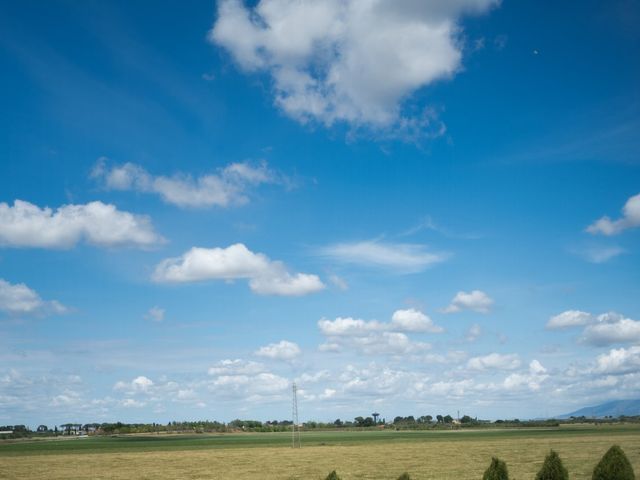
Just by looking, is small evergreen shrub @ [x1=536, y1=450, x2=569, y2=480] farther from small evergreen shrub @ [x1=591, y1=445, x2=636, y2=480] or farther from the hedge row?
small evergreen shrub @ [x1=591, y1=445, x2=636, y2=480]

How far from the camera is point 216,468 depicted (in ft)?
232

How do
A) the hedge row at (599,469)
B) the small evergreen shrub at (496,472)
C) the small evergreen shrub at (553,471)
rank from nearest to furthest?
the small evergreen shrub at (496,472) → the hedge row at (599,469) → the small evergreen shrub at (553,471)

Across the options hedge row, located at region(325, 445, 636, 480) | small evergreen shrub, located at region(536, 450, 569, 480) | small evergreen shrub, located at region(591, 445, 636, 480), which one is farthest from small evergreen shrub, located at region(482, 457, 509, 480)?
small evergreen shrub, located at region(591, 445, 636, 480)

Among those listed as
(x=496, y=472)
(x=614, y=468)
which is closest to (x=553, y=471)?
(x=614, y=468)

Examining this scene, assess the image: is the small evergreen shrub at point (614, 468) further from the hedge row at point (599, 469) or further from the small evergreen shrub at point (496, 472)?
the small evergreen shrub at point (496, 472)

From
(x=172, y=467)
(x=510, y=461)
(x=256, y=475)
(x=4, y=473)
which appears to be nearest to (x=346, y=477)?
(x=256, y=475)

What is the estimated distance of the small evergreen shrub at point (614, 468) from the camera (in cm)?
2072

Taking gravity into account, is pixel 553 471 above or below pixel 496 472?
below

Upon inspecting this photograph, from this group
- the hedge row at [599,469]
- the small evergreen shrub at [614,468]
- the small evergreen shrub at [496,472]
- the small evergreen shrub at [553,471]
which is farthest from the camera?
the small evergreen shrub at [553,471]

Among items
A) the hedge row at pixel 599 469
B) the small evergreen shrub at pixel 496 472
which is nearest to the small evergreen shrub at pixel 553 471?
the hedge row at pixel 599 469

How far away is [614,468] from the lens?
20.8 metres

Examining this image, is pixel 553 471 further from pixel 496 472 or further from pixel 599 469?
pixel 496 472

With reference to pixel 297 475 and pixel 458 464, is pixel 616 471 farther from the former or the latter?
pixel 458 464

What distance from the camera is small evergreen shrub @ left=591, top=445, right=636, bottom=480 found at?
816 inches
